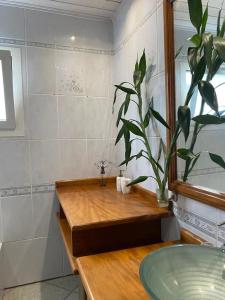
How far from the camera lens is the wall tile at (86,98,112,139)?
6.70ft

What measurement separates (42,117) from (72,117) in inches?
9.4

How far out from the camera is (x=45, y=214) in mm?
1984

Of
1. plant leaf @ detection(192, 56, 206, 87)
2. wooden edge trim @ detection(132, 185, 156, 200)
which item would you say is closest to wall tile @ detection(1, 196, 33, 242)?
wooden edge trim @ detection(132, 185, 156, 200)

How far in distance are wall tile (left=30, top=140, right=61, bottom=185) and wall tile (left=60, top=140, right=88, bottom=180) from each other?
49mm

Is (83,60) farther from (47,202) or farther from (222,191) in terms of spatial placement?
(222,191)

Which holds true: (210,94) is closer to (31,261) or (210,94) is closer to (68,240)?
(68,240)

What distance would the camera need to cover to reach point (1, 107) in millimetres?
1814

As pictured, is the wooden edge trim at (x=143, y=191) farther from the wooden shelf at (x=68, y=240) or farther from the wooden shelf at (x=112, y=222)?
the wooden shelf at (x=68, y=240)

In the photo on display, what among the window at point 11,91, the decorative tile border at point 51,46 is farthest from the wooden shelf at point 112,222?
the decorative tile border at point 51,46

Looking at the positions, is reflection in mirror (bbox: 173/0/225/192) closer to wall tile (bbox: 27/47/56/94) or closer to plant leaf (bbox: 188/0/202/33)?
plant leaf (bbox: 188/0/202/33)

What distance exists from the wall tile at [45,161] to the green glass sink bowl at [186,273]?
129 centimetres

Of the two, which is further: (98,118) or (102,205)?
(98,118)

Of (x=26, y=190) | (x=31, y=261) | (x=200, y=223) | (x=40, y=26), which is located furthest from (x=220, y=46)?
(x=31, y=261)

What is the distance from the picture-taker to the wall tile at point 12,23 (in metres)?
1.80
